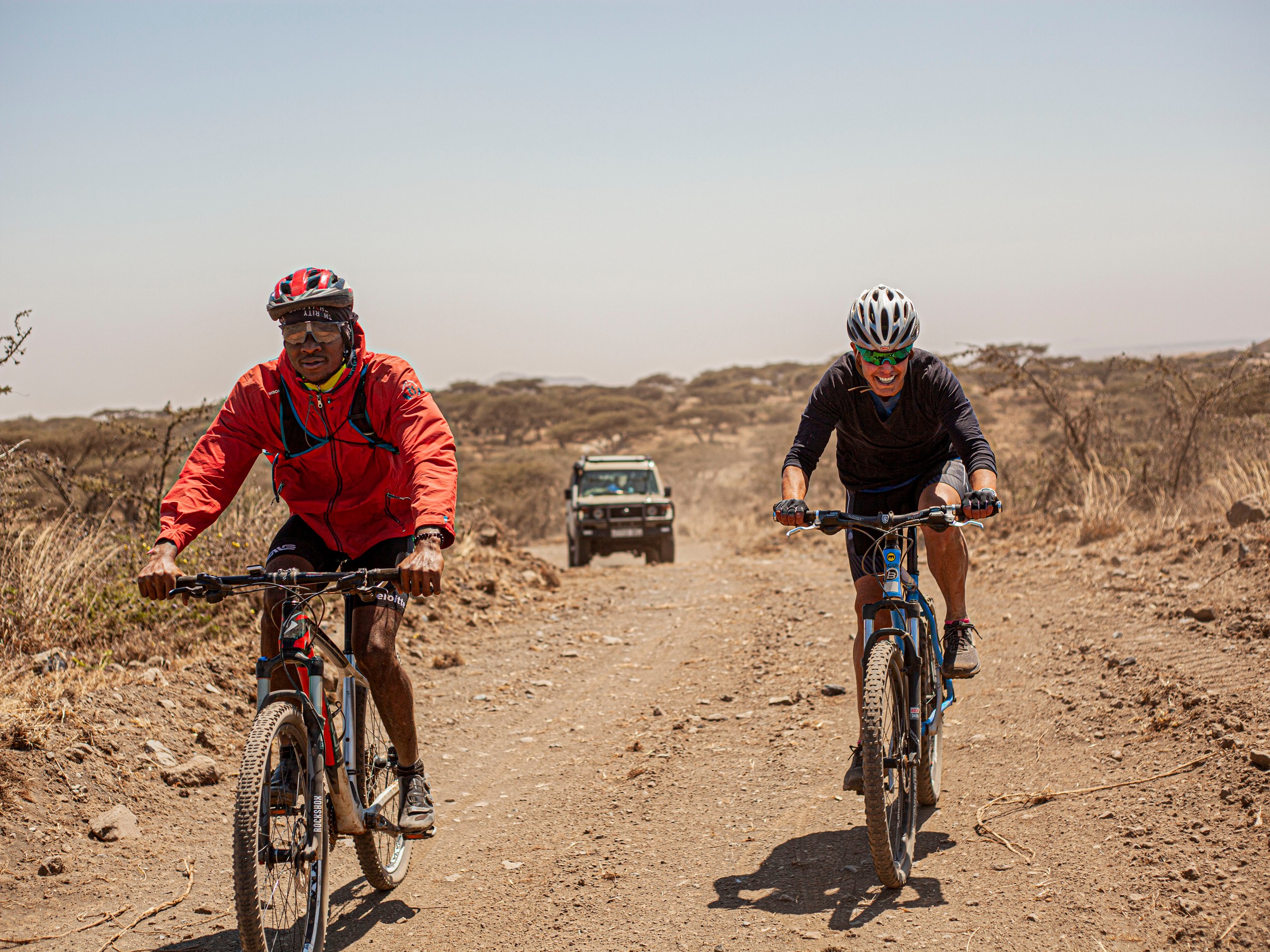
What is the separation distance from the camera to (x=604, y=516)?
16.6 meters

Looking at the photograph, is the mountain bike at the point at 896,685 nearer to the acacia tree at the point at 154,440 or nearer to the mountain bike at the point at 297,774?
the mountain bike at the point at 297,774

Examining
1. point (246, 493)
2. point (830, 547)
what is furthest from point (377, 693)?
point (830, 547)

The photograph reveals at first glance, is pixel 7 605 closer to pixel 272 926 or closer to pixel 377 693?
pixel 377 693

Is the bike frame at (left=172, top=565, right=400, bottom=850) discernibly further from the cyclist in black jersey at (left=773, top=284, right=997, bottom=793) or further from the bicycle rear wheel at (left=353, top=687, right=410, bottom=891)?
the cyclist in black jersey at (left=773, top=284, right=997, bottom=793)

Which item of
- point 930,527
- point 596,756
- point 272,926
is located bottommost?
point 596,756

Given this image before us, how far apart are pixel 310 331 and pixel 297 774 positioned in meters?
1.59

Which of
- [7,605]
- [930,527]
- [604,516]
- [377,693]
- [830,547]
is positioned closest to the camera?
[377,693]

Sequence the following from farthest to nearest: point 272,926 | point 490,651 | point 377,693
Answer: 1. point 490,651
2. point 377,693
3. point 272,926

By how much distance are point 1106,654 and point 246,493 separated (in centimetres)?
774

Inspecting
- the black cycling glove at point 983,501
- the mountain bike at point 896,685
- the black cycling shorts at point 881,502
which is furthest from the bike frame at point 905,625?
the black cycling glove at point 983,501

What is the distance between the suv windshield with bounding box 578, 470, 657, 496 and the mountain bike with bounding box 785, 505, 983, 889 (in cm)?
1281

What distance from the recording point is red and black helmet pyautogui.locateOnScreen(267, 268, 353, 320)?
377 centimetres

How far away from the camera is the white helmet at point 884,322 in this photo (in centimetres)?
435

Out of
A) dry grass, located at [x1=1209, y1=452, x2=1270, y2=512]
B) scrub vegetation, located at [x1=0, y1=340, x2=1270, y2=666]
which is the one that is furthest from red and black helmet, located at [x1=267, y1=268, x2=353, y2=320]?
dry grass, located at [x1=1209, y1=452, x2=1270, y2=512]
